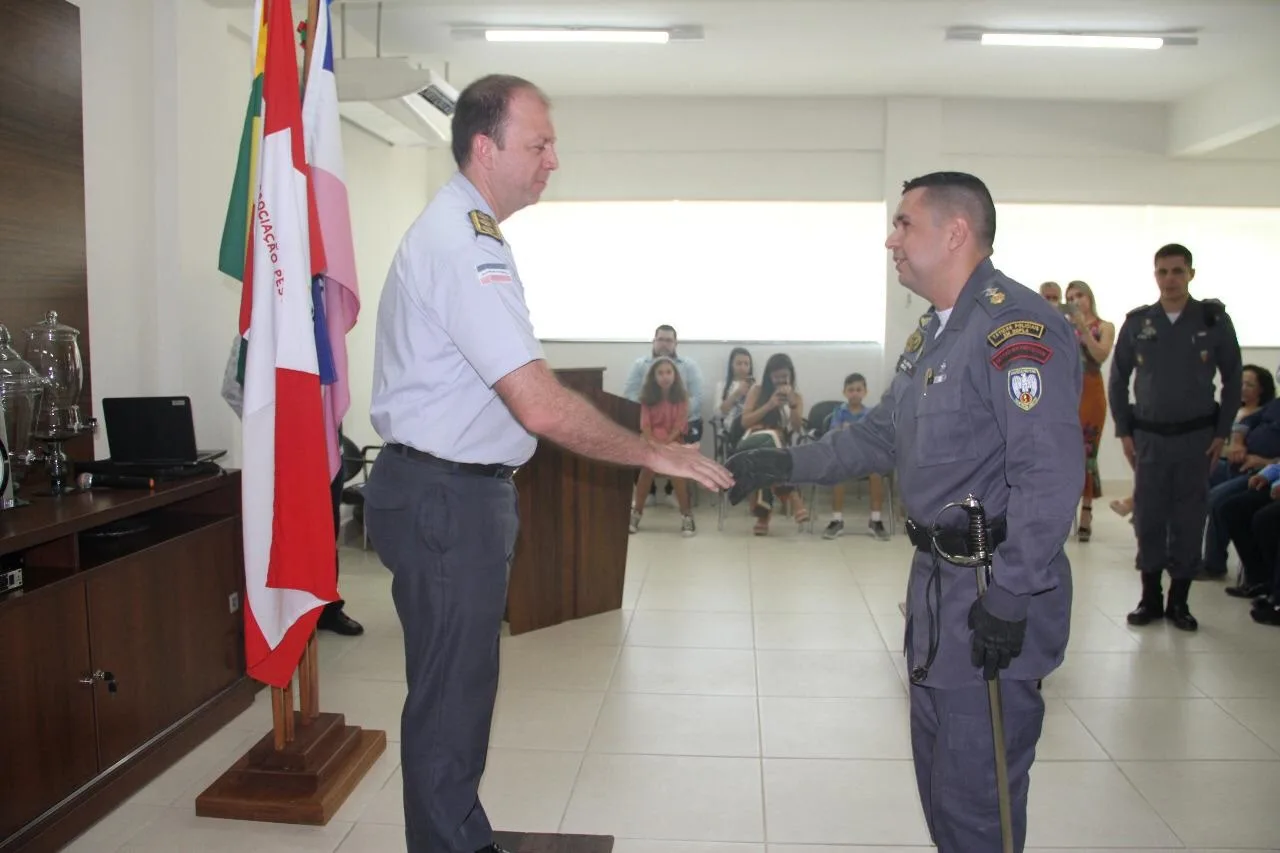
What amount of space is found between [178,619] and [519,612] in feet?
5.46

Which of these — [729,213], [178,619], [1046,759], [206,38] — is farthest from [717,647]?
[729,213]

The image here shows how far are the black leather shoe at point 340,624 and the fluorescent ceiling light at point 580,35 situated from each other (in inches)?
157

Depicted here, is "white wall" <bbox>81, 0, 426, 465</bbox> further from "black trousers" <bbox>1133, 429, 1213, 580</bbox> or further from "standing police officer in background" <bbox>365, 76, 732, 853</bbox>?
"black trousers" <bbox>1133, 429, 1213, 580</bbox>

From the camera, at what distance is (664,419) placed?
23.1ft

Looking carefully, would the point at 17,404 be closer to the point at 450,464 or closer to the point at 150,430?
the point at 150,430

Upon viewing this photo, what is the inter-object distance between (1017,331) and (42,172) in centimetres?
313

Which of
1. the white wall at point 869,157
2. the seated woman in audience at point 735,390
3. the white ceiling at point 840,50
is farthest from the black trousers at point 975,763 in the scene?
the white wall at point 869,157

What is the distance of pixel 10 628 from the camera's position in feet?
7.80

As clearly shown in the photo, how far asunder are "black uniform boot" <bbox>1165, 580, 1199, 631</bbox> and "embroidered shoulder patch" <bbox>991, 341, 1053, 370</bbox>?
347 cm

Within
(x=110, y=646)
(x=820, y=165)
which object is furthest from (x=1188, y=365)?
(x=820, y=165)

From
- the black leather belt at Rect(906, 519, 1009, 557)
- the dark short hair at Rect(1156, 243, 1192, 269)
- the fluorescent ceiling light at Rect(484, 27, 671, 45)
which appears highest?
the fluorescent ceiling light at Rect(484, 27, 671, 45)

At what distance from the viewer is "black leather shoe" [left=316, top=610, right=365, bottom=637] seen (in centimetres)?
445

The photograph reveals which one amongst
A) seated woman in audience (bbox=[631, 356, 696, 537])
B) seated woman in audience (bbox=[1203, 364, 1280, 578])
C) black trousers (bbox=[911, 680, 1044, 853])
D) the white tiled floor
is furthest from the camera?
seated woman in audience (bbox=[631, 356, 696, 537])

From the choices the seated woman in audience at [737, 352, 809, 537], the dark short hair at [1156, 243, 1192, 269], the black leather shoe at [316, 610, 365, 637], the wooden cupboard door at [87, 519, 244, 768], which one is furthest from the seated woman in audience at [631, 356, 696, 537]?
the wooden cupboard door at [87, 519, 244, 768]
